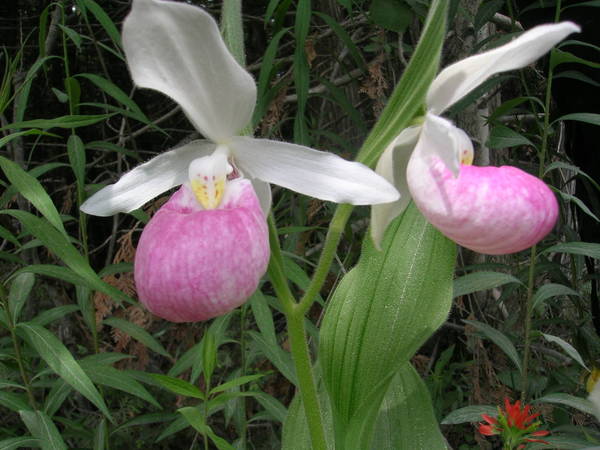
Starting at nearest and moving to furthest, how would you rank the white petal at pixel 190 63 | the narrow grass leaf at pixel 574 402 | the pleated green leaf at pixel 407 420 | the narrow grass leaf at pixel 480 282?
the white petal at pixel 190 63
the pleated green leaf at pixel 407 420
the narrow grass leaf at pixel 574 402
the narrow grass leaf at pixel 480 282

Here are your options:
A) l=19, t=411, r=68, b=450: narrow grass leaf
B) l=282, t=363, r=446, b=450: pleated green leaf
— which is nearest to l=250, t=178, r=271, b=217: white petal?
l=282, t=363, r=446, b=450: pleated green leaf

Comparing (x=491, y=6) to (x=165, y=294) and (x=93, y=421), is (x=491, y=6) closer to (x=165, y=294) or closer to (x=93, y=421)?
(x=165, y=294)

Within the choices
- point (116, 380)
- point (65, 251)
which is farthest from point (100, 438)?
point (65, 251)

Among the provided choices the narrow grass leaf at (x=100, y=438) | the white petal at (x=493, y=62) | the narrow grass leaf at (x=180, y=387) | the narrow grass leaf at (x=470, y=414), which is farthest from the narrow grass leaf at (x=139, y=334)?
the white petal at (x=493, y=62)

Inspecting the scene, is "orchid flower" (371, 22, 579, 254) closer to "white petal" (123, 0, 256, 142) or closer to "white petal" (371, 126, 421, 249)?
"white petal" (371, 126, 421, 249)

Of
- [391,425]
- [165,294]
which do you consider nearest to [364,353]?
[391,425]

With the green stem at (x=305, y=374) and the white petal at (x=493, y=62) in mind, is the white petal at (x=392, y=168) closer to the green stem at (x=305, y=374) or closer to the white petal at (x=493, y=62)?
the white petal at (x=493, y=62)

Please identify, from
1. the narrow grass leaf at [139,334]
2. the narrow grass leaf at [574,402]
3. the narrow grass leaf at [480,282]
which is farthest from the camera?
the narrow grass leaf at [139,334]
